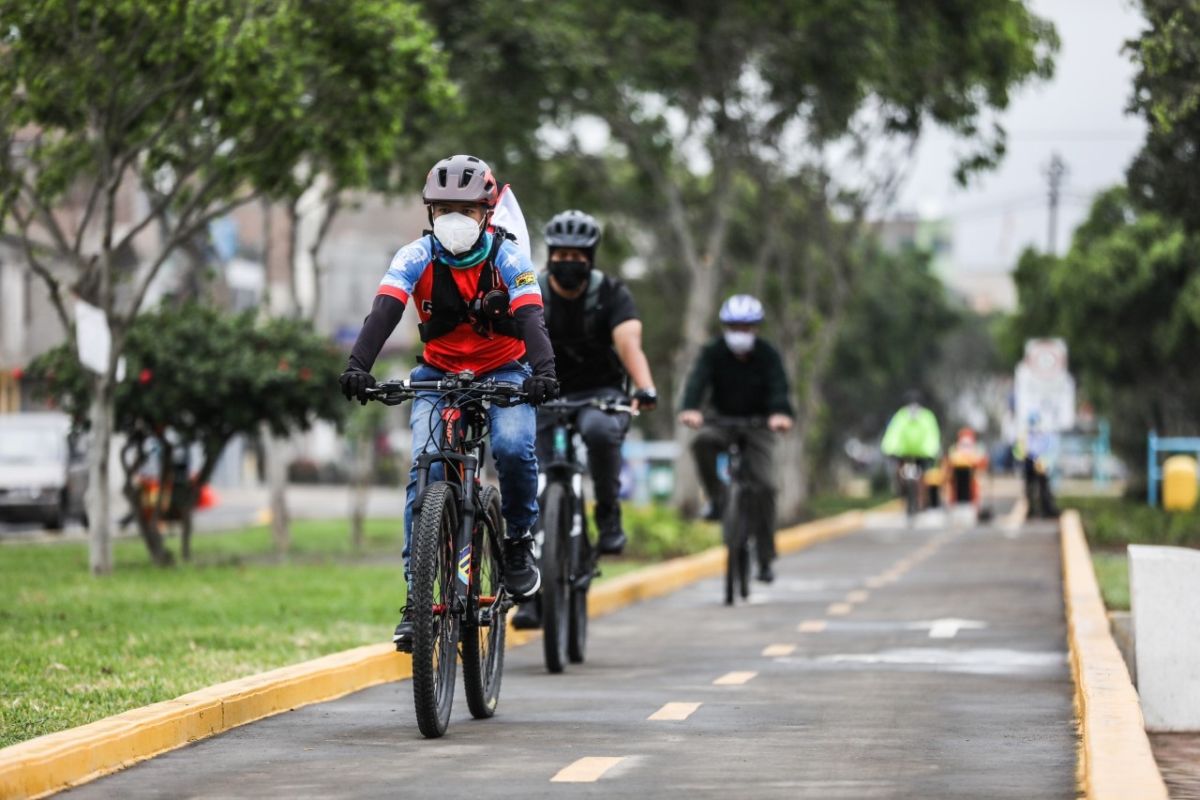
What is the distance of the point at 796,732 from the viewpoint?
8.94 meters

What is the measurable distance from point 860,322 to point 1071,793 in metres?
50.9

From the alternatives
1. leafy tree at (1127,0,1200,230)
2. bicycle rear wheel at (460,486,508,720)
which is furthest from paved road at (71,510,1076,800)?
leafy tree at (1127,0,1200,230)

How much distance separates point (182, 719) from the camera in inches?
340

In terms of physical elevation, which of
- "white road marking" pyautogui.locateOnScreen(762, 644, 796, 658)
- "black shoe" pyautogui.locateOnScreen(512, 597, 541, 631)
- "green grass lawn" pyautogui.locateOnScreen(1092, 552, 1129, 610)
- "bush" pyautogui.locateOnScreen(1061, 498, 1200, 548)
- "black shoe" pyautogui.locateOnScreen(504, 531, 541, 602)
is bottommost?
"white road marking" pyautogui.locateOnScreen(762, 644, 796, 658)

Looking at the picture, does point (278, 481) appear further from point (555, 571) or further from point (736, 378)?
Answer: point (555, 571)

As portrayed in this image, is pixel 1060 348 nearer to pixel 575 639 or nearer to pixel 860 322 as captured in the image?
pixel 860 322

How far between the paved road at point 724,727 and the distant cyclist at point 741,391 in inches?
57.5

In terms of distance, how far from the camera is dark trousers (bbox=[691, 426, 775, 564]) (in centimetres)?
1677

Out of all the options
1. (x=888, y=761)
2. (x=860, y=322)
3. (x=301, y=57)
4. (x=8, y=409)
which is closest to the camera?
(x=888, y=761)

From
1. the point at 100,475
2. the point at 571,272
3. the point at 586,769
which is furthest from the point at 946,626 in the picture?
the point at 100,475

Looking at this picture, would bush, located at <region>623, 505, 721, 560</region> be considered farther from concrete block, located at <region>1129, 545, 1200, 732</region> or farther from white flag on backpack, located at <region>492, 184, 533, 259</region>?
white flag on backpack, located at <region>492, 184, 533, 259</region>

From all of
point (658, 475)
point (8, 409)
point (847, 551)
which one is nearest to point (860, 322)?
point (658, 475)

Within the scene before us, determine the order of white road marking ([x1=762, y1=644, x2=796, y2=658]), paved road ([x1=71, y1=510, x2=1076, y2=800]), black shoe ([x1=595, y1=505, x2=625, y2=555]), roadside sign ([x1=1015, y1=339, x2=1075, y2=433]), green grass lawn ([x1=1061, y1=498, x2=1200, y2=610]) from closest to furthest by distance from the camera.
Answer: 1. paved road ([x1=71, y1=510, x2=1076, y2=800])
2. black shoe ([x1=595, y1=505, x2=625, y2=555])
3. white road marking ([x1=762, y1=644, x2=796, y2=658])
4. green grass lawn ([x1=1061, y1=498, x2=1200, y2=610])
5. roadside sign ([x1=1015, y1=339, x2=1075, y2=433])

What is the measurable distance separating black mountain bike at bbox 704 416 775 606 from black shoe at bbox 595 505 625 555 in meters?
3.79
